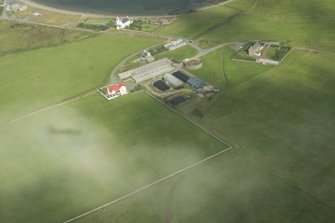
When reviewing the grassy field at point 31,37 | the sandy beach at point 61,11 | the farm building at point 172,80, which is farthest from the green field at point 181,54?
the sandy beach at point 61,11

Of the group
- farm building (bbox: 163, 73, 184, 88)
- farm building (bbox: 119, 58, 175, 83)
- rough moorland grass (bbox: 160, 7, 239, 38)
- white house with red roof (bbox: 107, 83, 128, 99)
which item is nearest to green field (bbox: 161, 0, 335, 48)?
rough moorland grass (bbox: 160, 7, 239, 38)

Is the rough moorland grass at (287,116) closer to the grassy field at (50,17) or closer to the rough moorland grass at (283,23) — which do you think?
the rough moorland grass at (283,23)

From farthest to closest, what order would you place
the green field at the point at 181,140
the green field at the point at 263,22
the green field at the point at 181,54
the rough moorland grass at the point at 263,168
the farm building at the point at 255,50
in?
1. the green field at the point at 263,22
2. the green field at the point at 181,54
3. the farm building at the point at 255,50
4. the green field at the point at 181,140
5. the rough moorland grass at the point at 263,168

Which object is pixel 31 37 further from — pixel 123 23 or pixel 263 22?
pixel 263 22

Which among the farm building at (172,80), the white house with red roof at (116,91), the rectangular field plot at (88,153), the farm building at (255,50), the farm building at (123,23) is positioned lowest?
the rectangular field plot at (88,153)

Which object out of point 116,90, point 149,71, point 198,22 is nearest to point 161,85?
point 149,71

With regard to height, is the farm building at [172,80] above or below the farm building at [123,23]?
below

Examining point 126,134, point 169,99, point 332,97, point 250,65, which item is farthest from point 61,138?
point 332,97

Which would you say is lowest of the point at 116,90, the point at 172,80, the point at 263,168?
the point at 116,90
